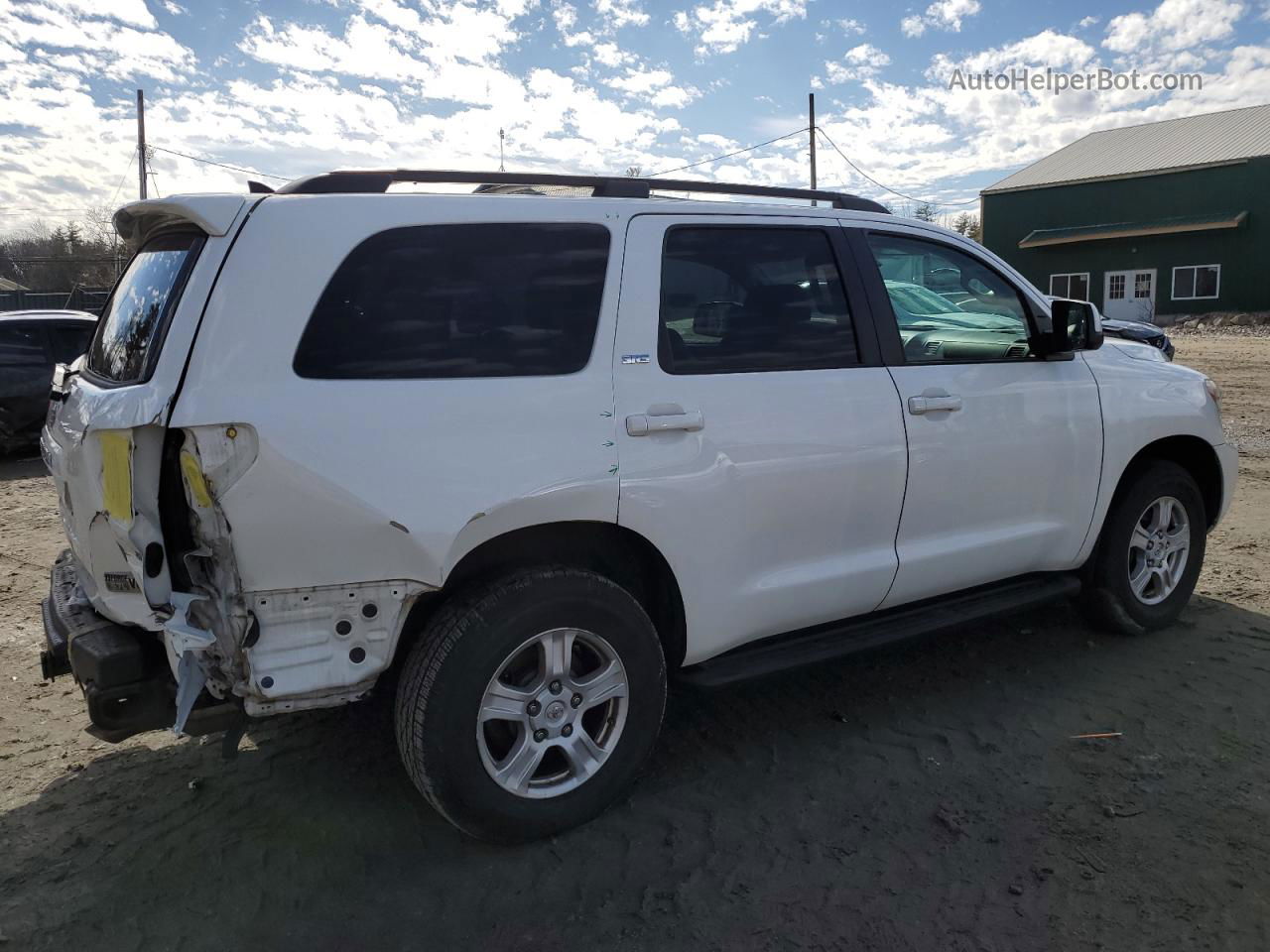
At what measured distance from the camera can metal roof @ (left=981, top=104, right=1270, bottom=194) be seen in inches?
1314

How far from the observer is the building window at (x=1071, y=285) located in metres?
36.4

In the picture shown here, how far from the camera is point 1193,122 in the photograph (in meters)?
36.3

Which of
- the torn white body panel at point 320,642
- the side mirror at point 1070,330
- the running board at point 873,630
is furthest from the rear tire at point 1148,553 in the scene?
the torn white body panel at point 320,642

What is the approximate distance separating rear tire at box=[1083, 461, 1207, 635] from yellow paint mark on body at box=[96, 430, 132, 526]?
4.16m

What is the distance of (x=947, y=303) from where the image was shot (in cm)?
428

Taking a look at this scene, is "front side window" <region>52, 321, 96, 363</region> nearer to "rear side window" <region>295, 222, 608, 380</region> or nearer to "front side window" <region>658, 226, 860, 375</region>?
"rear side window" <region>295, 222, 608, 380</region>

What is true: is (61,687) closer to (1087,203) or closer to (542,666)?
(542,666)

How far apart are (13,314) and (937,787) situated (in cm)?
1091

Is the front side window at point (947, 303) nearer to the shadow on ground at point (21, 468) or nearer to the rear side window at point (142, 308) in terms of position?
the rear side window at point (142, 308)

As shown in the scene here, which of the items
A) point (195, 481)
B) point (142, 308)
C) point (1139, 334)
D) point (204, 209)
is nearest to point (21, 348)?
point (142, 308)

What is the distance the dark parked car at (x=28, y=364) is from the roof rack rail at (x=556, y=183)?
28.4 ft

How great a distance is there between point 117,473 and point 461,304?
1082mm

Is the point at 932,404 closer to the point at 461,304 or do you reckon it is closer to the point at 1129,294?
the point at 461,304

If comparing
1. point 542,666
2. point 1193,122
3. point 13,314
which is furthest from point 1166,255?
point 542,666
